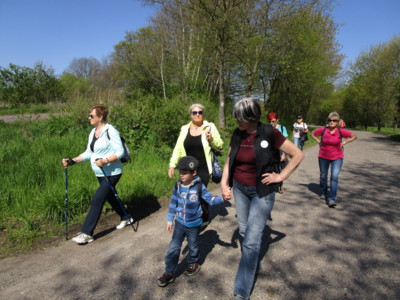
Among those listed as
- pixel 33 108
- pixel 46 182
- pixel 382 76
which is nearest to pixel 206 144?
pixel 46 182

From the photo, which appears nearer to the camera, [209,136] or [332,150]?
[209,136]

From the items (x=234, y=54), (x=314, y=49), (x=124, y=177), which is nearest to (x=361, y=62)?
(x=314, y=49)

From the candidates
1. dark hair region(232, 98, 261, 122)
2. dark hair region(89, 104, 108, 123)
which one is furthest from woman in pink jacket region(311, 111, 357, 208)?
dark hair region(89, 104, 108, 123)

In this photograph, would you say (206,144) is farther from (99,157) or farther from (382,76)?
(382,76)

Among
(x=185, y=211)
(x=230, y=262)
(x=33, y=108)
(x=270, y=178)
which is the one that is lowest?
(x=230, y=262)

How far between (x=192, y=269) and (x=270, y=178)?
143 centimetres

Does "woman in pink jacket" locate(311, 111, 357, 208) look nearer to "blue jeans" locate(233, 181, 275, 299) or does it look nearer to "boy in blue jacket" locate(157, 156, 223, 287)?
"blue jeans" locate(233, 181, 275, 299)

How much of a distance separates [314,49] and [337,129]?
16119mm

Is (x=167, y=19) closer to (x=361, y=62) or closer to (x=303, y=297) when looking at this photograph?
(x=303, y=297)

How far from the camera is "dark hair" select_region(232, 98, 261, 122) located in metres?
2.44

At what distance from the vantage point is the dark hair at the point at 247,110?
2.44 meters

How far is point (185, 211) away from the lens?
2.84 m

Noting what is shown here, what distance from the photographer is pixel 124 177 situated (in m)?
5.81

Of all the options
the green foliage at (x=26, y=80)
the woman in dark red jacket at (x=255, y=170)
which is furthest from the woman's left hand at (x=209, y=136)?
the green foliage at (x=26, y=80)
